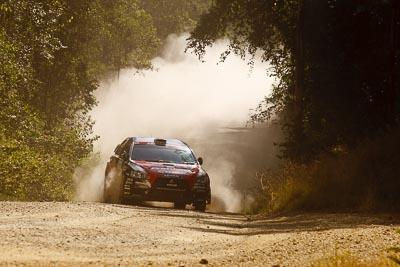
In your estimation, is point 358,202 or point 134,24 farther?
point 134,24

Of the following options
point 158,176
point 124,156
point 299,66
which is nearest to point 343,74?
point 299,66

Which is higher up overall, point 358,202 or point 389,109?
point 389,109

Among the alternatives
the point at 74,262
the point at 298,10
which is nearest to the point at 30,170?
the point at 298,10

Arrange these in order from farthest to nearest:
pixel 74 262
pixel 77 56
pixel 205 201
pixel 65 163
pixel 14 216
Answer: pixel 77 56, pixel 65 163, pixel 205 201, pixel 14 216, pixel 74 262

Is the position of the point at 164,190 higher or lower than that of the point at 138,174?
lower

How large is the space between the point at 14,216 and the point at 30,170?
717 inches

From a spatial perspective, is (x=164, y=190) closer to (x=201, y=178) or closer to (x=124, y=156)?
(x=201, y=178)

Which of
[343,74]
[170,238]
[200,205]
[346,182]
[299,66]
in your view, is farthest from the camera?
[299,66]

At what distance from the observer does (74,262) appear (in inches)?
406

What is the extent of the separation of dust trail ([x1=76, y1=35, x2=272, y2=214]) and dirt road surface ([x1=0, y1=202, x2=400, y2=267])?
3095 centimetres

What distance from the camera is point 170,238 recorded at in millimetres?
13688

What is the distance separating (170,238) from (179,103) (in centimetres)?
6982

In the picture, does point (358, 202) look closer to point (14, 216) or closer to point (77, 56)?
point (14, 216)

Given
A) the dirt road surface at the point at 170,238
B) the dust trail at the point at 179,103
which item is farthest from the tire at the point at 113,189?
the dust trail at the point at 179,103
